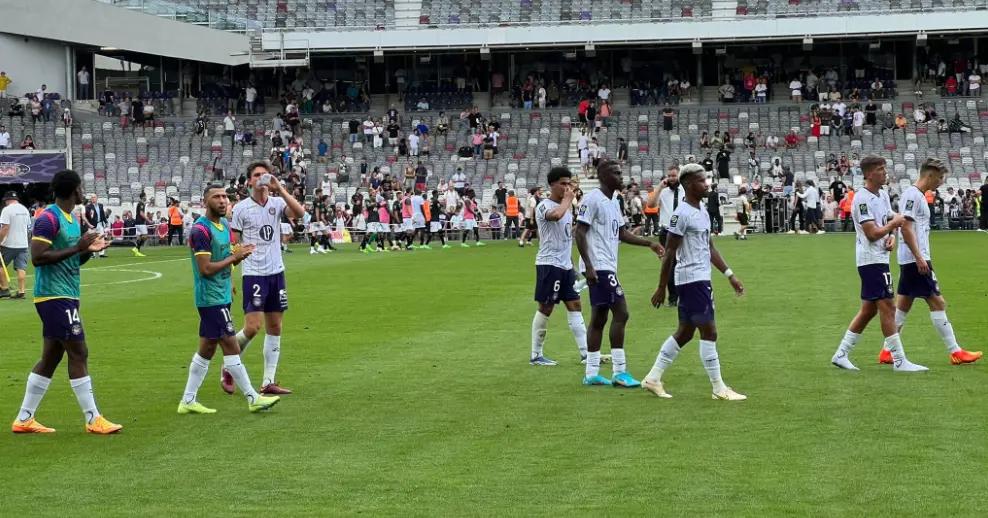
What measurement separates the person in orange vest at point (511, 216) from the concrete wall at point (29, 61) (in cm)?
2284

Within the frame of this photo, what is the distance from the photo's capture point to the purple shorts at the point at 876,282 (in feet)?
44.4

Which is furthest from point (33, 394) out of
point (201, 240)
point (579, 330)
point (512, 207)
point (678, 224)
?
point (512, 207)

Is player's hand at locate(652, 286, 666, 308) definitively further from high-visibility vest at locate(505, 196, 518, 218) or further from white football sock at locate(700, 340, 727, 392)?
high-visibility vest at locate(505, 196, 518, 218)

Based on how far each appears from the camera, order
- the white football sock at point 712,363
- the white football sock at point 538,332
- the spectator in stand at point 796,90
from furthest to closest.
A: the spectator in stand at point 796,90 < the white football sock at point 538,332 < the white football sock at point 712,363

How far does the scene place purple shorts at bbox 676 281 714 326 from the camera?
11.7 metres

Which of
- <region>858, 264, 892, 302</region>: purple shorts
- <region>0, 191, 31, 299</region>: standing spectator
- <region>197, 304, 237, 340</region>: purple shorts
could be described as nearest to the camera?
<region>197, 304, 237, 340</region>: purple shorts

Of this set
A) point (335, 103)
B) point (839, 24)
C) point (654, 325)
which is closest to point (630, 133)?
point (839, 24)


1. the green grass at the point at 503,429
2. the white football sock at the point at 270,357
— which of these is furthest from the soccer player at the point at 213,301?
the white football sock at the point at 270,357

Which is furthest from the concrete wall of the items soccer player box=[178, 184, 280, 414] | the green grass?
soccer player box=[178, 184, 280, 414]

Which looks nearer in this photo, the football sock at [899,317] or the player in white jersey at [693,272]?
the player in white jersey at [693,272]

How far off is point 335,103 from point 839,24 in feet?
73.7

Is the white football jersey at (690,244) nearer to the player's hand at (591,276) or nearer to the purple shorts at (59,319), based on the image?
the player's hand at (591,276)

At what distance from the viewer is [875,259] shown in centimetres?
1360

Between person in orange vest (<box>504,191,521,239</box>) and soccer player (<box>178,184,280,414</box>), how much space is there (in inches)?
1419
